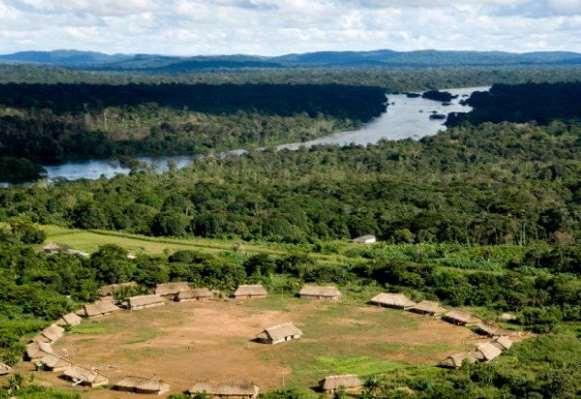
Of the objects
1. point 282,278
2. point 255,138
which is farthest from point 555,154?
point 282,278

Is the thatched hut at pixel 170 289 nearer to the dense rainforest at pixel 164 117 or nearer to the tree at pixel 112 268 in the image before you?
the tree at pixel 112 268

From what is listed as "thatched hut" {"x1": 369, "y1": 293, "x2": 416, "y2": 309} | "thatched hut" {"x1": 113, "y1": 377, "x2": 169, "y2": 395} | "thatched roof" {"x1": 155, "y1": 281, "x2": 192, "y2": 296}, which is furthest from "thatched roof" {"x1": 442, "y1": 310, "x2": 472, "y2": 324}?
"thatched hut" {"x1": 113, "y1": 377, "x2": 169, "y2": 395}

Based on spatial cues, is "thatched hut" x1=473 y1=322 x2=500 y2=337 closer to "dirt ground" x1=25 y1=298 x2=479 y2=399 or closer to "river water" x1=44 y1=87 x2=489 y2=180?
"dirt ground" x1=25 y1=298 x2=479 y2=399

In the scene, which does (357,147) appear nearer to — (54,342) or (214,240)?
(214,240)

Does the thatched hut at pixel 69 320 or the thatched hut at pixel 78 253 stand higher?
the thatched hut at pixel 78 253

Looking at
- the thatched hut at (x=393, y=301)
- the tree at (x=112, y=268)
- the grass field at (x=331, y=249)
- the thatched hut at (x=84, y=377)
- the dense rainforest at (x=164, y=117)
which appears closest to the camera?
the thatched hut at (x=84, y=377)

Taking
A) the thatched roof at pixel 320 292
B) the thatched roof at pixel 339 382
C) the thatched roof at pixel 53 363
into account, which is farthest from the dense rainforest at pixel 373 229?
the thatched roof at pixel 320 292

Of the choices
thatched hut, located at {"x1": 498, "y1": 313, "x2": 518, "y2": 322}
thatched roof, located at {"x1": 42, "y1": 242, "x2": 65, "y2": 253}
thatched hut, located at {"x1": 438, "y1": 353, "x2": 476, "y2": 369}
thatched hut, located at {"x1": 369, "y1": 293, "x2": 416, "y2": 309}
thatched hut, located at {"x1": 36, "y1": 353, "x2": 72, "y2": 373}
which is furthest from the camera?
thatched roof, located at {"x1": 42, "y1": 242, "x2": 65, "y2": 253}
